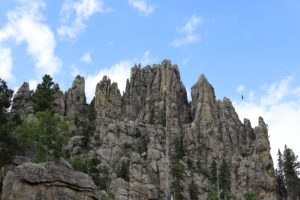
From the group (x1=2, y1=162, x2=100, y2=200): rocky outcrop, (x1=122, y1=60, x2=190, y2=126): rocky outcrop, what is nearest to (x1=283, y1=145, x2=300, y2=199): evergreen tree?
(x1=122, y1=60, x2=190, y2=126): rocky outcrop

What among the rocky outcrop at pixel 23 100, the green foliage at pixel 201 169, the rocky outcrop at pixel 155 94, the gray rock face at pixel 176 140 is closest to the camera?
the gray rock face at pixel 176 140

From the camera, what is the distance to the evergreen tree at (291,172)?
12050 centimetres

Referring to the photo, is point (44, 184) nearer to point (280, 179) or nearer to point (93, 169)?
point (93, 169)

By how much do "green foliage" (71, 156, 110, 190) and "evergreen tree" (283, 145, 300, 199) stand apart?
4902 cm

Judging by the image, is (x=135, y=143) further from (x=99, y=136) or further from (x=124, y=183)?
(x=124, y=183)

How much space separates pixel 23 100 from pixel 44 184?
92900 mm

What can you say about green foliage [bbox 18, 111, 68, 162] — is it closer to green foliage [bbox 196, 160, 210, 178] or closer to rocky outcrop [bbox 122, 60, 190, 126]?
green foliage [bbox 196, 160, 210, 178]

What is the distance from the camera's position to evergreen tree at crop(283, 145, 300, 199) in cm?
12050

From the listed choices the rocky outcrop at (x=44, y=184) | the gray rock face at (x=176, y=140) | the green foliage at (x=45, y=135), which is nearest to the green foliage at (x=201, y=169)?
the gray rock face at (x=176, y=140)

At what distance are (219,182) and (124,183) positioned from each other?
92.3 feet

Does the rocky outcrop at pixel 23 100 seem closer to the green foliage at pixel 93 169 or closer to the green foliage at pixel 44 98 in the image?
the green foliage at pixel 93 169

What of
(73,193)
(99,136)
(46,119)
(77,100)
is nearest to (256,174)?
(99,136)

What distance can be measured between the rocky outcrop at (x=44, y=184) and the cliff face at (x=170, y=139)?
47.9m

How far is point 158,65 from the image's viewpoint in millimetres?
171125
